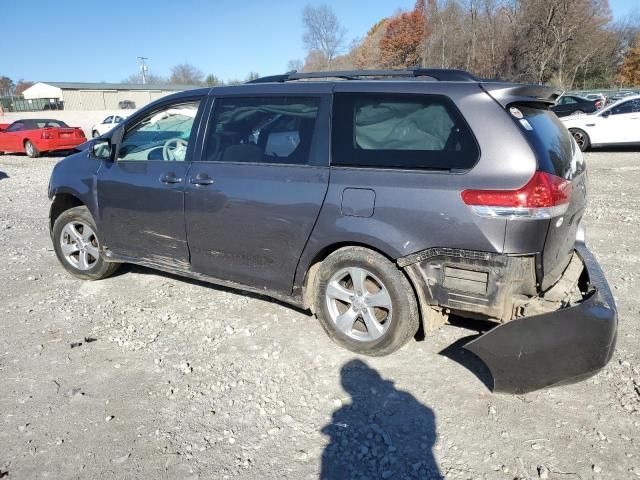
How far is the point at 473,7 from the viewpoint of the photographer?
148 feet

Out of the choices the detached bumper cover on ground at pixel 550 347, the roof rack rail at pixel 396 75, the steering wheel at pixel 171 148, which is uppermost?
the roof rack rail at pixel 396 75

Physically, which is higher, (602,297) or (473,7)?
(473,7)

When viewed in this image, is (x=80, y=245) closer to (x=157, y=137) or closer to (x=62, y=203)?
(x=62, y=203)

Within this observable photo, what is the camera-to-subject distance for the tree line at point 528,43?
114ft

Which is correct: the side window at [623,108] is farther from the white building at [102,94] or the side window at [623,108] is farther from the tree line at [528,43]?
the white building at [102,94]

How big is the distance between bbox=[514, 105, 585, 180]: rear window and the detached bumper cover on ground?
0.83 metres

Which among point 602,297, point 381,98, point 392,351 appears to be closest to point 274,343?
point 392,351

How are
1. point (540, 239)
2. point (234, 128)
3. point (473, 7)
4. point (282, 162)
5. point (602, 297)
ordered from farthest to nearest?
point (473, 7) < point (234, 128) < point (282, 162) < point (602, 297) < point (540, 239)

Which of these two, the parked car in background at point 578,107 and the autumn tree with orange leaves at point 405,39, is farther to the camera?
the autumn tree with orange leaves at point 405,39

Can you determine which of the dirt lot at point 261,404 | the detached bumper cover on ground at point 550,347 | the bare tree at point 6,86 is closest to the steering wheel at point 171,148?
the dirt lot at point 261,404

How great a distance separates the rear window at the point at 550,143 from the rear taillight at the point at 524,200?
98 millimetres

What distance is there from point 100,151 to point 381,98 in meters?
2.79

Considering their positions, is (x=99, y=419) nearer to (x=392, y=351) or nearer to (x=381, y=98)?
(x=392, y=351)

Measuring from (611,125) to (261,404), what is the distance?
14.3 m
